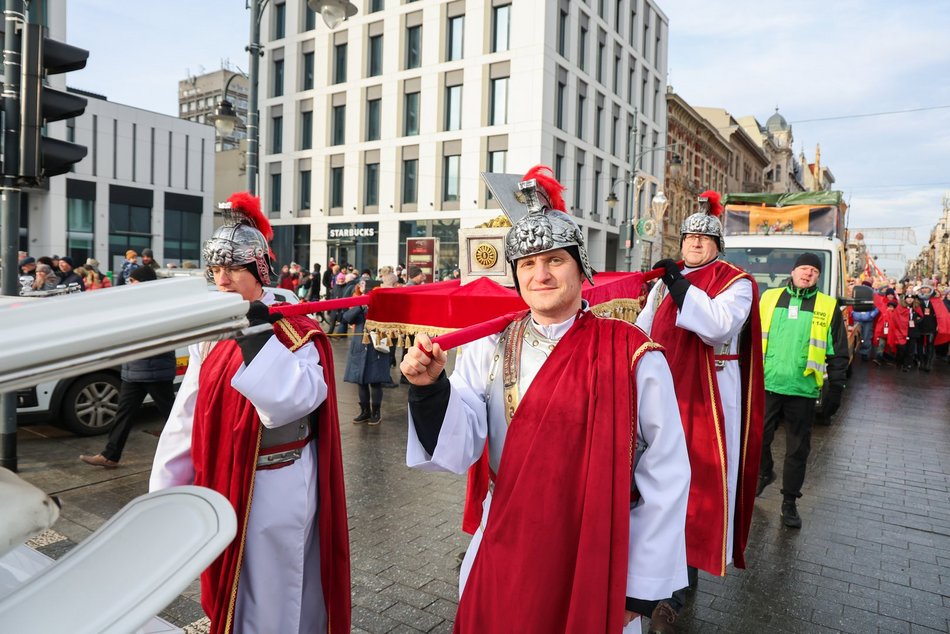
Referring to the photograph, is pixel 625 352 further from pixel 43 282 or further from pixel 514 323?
pixel 43 282

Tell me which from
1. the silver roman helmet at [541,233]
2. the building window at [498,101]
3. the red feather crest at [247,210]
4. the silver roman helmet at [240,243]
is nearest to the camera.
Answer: the silver roman helmet at [541,233]

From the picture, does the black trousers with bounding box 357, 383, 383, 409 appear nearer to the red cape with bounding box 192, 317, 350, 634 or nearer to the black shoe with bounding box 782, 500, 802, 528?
the black shoe with bounding box 782, 500, 802, 528

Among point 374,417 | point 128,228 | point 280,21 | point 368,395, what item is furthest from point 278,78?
point 374,417

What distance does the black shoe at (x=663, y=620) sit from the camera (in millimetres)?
3469

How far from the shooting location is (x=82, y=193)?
108ft

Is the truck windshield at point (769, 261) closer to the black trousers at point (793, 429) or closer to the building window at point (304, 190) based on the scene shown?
the black trousers at point (793, 429)

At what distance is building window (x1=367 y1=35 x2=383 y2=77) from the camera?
33.3m

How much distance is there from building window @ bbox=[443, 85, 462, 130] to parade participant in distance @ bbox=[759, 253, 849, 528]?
27.6 metres

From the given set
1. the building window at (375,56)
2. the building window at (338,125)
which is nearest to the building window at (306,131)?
the building window at (338,125)

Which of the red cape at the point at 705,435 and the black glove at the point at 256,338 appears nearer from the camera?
the black glove at the point at 256,338

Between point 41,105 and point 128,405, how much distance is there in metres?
2.78

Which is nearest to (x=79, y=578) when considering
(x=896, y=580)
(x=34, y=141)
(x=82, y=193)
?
(x=896, y=580)

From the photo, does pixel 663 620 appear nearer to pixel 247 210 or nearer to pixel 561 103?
pixel 247 210

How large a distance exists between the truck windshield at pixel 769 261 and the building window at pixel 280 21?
33.3 meters
